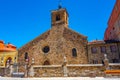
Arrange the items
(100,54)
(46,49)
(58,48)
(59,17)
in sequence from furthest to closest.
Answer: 1. (59,17)
2. (46,49)
3. (58,48)
4. (100,54)

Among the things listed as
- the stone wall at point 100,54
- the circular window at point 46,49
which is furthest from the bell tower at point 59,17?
the stone wall at point 100,54

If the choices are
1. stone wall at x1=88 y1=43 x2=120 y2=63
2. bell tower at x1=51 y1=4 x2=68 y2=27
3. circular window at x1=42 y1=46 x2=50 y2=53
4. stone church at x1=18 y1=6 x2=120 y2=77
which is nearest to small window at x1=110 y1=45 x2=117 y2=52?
stone wall at x1=88 y1=43 x2=120 y2=63

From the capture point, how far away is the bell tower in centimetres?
3609

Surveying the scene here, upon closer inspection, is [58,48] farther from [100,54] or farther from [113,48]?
[113,48]

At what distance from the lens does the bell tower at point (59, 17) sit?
3609cm

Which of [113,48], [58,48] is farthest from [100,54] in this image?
[58,48]

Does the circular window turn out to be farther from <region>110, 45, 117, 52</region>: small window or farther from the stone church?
<region>110, 45, 117, 52</region>: small window

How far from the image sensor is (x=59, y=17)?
3703 centimetres

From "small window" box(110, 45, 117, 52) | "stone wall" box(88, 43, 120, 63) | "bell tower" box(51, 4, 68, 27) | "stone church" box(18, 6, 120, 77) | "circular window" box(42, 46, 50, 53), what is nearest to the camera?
"stone wall" box(88, 43, 120, 63)

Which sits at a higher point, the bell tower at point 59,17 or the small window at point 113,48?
the bell tower at point 59,17

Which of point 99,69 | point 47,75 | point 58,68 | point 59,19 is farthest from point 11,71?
point 59,19

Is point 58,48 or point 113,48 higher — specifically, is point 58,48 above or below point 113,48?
above

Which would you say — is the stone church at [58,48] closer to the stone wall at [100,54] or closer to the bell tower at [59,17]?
the bell tower at [59,17]

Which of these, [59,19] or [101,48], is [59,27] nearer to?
[59,19]
